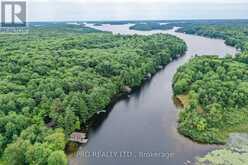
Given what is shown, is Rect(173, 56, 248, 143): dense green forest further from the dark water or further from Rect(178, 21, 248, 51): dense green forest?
Rect(178, 21, 248, 51): dense green forest

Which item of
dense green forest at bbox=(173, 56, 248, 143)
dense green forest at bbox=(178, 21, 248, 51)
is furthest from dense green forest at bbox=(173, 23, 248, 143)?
dense green forest at bbox=(178, 21, 248, 51)

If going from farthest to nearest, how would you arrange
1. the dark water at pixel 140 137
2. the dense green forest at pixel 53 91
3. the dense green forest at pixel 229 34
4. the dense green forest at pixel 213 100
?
the dense green forest at pixel 229 34 → the dense green forest at pixel 213 100 → the dark water at pixel 140 137 → the dense green forest at pixel 53 91

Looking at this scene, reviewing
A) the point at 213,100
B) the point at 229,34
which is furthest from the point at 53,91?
the point at 229,34

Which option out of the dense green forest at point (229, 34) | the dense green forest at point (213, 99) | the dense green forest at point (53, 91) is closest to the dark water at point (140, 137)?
the dense green forest at point (213, 99)

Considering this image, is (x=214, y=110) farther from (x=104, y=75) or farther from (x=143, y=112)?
(x=104, y=75)

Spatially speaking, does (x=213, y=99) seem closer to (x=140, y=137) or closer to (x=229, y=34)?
(x=140, y=137)

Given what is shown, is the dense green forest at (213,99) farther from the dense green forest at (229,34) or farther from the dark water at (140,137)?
the dense green forest at (229,34)

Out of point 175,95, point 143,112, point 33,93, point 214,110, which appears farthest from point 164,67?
point 33,93
